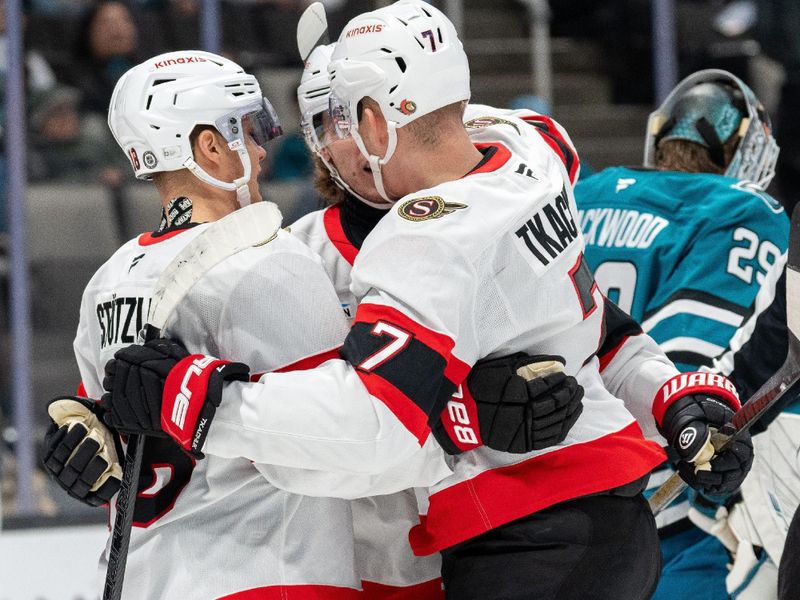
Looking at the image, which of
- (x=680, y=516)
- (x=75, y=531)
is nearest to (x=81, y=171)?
(x=75, y=531)

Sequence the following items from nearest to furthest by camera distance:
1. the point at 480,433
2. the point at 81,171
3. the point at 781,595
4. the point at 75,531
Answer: the point at 480,433, the point at 781,595, the point at 75,531, the point at 81,171

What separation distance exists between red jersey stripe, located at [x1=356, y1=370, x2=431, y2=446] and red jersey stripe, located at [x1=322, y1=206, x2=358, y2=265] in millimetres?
475

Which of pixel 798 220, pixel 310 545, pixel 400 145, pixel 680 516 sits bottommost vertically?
pixel 680 516

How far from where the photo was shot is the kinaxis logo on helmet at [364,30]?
1961 mm

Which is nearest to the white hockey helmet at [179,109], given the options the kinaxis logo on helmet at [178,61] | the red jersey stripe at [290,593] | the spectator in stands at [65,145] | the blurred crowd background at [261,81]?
the kinaxis logo on helmet at [178,61]

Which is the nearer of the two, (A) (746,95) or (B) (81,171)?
(A) (746,95)

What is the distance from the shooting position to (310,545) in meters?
1.92

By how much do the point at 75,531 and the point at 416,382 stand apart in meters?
2.57

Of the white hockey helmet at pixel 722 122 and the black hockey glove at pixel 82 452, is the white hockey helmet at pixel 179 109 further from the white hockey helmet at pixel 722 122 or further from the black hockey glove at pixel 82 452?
the white hockey helmet at pixel 722 122

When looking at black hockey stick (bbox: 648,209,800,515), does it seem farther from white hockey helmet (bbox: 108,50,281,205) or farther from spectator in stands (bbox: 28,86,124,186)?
A: spectator in stands (bbox: 28,86,124,186)

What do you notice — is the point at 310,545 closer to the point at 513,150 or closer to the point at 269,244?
the point at 269,244

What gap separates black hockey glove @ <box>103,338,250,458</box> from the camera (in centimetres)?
174

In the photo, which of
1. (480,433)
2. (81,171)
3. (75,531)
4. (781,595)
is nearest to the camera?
(480,433)

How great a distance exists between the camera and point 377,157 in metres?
1.98
